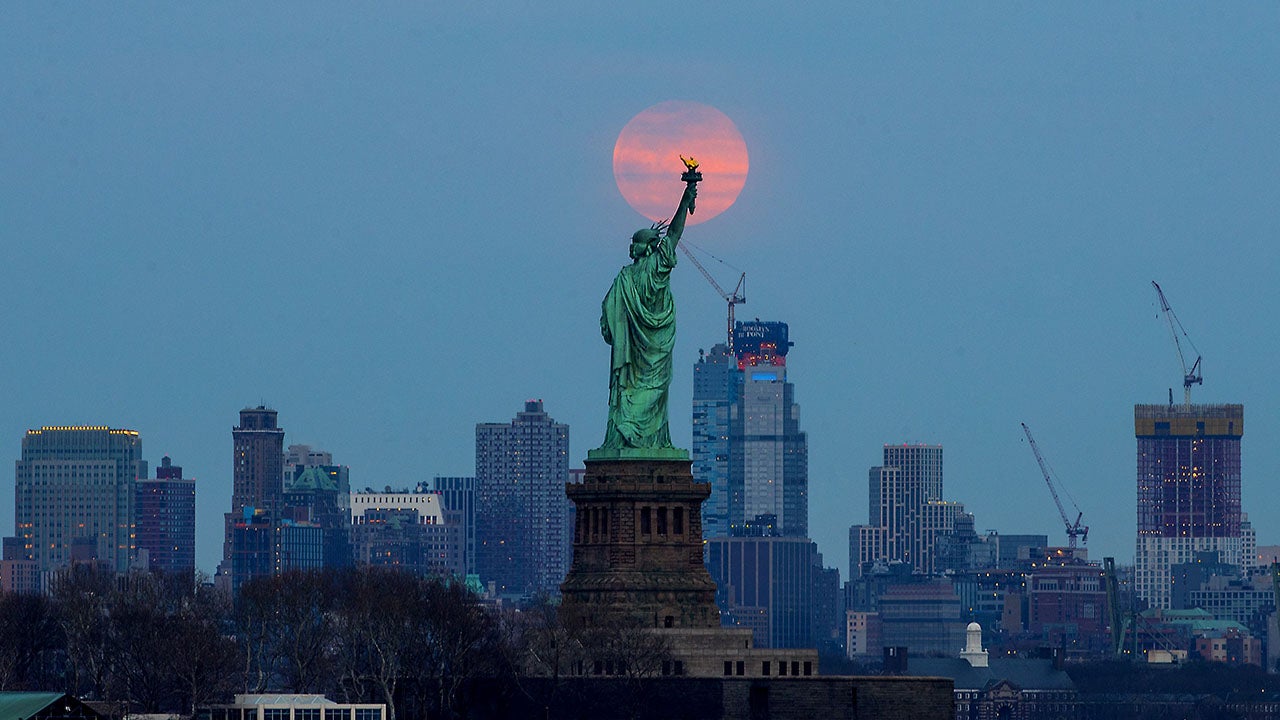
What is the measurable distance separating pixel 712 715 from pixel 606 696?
5.07 meters

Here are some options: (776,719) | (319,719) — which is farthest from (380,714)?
(776,719)

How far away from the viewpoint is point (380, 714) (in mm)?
199375

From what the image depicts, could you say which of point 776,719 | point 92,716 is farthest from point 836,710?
point 92,716

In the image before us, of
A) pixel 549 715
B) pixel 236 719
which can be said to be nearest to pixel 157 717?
pixel 236 719

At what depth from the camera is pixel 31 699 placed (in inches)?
7018

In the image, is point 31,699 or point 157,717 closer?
point 31,699

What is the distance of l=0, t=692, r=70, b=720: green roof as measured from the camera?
17562 centimetres

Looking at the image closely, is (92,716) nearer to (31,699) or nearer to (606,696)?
(31,699)

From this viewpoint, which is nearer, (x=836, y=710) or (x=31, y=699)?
(x=31, y=699)

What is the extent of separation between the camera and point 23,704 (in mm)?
177500

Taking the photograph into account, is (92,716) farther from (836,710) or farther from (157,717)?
(836,710)

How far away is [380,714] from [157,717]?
1039 centimetres

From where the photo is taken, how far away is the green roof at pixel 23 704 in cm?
17562

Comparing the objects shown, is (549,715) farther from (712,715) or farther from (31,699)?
(31,699)
